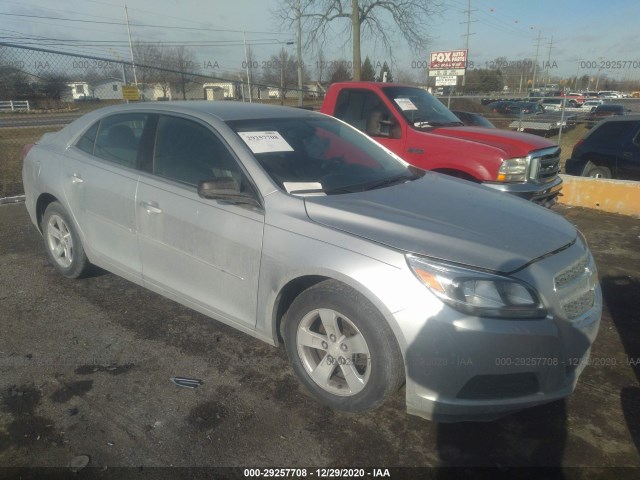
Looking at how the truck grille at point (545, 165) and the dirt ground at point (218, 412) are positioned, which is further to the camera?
the truck grille at point (545, 165)

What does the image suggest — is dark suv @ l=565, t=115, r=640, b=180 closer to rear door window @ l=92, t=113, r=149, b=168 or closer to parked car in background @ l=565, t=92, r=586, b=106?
rear door window @ l=92, t=113, r=149, b=168

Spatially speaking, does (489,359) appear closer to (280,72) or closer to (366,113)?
(366,113)

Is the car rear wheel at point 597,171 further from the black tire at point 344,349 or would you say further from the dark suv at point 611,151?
the black tire at point 344,349

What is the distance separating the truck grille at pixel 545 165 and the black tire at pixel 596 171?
3240mm

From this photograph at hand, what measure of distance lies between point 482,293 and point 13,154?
1277 cm

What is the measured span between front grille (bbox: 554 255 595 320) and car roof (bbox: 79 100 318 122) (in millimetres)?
2273

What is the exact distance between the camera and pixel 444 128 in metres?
6.16

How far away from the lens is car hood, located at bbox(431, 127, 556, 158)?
18.0 feet

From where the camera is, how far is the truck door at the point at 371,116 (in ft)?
20.1

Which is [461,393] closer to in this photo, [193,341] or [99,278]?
[193,341]

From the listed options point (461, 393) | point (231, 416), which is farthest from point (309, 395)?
point (461, 393)

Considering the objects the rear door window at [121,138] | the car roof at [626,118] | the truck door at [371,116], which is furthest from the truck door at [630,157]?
the rear door window at [121,138]

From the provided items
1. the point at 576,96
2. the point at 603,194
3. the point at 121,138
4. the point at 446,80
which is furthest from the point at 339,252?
the point at 576,96

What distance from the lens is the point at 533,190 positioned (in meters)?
5.42
